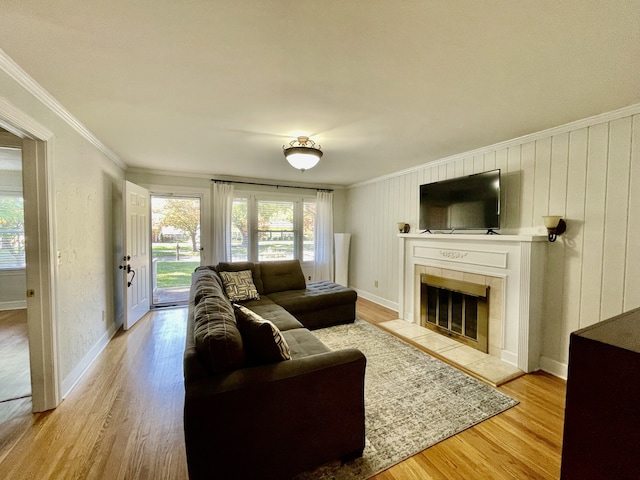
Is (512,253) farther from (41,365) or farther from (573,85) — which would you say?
(41,365)

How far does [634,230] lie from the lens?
7.02 ft

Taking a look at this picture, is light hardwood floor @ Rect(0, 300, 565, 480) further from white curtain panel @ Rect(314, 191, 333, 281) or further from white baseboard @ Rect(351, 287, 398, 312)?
white curtain panel @ Rect(314, 191, 333, 281)

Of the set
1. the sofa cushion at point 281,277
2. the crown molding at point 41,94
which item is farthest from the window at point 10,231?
the sofa cushion at point 281,277

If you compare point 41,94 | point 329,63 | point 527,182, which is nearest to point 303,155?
point 329,63

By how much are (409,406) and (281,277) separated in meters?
2.53

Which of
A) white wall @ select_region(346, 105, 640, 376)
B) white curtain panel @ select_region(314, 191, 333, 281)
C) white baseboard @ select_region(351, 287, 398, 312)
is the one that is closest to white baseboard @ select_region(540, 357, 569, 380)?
white wall @ select_region(346, 105, 640, 376)

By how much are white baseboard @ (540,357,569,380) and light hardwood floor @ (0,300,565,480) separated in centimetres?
11

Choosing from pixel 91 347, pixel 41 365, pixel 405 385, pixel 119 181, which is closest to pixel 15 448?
pixel 41 365

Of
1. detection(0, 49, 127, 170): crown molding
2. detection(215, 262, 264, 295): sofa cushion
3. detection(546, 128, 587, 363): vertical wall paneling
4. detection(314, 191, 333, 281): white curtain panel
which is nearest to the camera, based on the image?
detection(0, 49, 127, 170): crown molding

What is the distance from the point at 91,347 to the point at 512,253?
4544 mm

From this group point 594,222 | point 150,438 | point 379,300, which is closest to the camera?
point 150,438

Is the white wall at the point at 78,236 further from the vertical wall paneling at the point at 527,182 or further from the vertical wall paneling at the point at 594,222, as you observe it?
the vertical wall paneling at the point at 594,222

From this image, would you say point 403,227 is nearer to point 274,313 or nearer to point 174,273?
point 274,313

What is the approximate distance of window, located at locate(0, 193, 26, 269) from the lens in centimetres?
440
